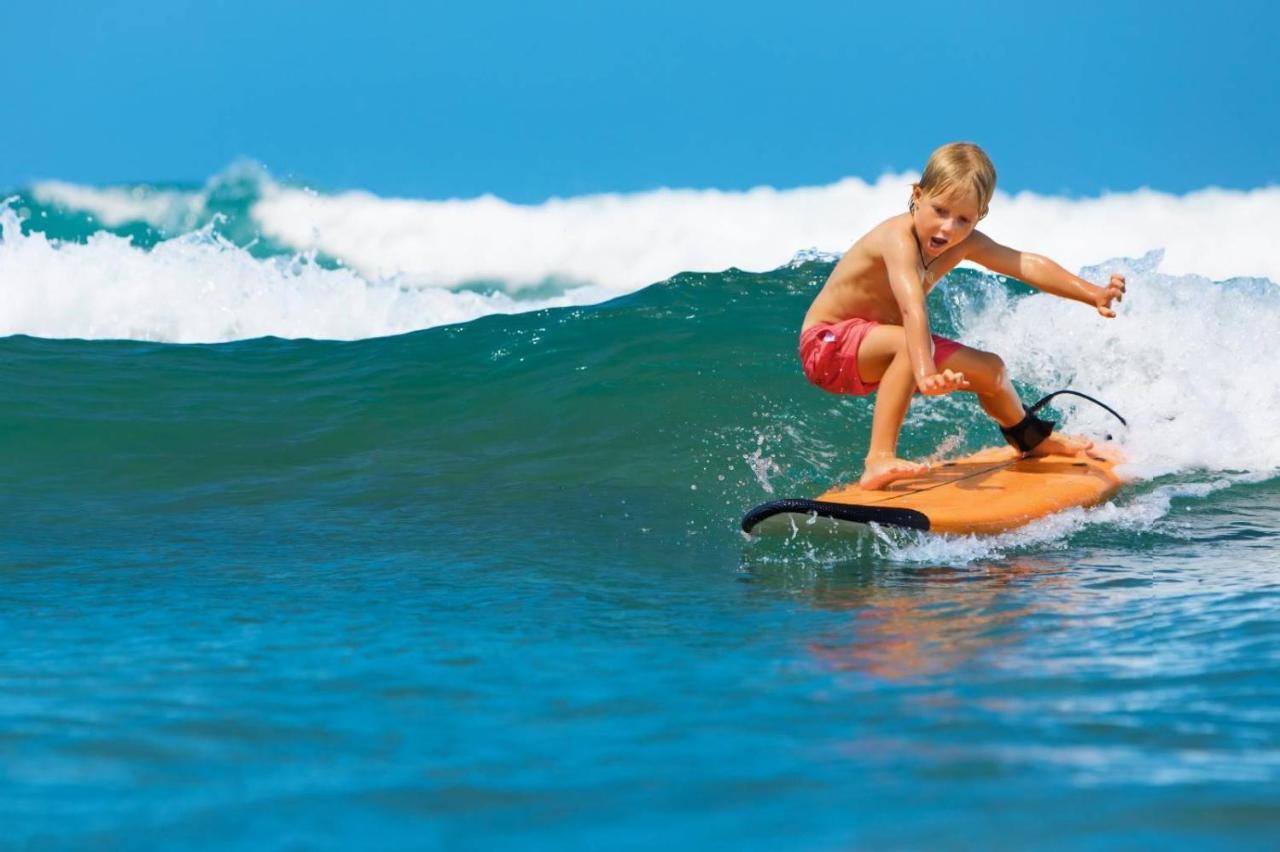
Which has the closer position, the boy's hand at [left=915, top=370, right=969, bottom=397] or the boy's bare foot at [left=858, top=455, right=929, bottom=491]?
the boy's hand at [left=915, top=370, right=969, bottom=397]

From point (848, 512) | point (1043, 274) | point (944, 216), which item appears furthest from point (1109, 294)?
point (848, 512)

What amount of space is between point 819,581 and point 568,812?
194 centimetres

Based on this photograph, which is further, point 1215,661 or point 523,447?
point 523,447

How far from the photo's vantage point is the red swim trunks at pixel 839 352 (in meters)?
4.43

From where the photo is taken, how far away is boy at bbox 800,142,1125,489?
13.1 ft

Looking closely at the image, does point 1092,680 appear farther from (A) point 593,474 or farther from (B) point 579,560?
(A) point 593,474

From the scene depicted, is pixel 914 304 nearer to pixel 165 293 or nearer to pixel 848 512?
pixel 848 512

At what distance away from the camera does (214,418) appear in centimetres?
772

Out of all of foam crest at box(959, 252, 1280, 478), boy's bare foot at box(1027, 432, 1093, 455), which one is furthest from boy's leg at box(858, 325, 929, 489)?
foam crest at box(959, 252, 1280, 478)

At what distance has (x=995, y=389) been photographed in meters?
4.57

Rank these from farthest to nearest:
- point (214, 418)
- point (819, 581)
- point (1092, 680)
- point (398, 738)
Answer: point (214, 418), point (819, 581), point (1092, 680), point (398, 738)

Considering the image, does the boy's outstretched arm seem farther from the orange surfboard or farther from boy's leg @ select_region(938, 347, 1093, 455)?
the orange surfboard

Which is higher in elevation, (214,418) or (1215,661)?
(214,418)

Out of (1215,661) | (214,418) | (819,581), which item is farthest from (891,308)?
(214,418)
